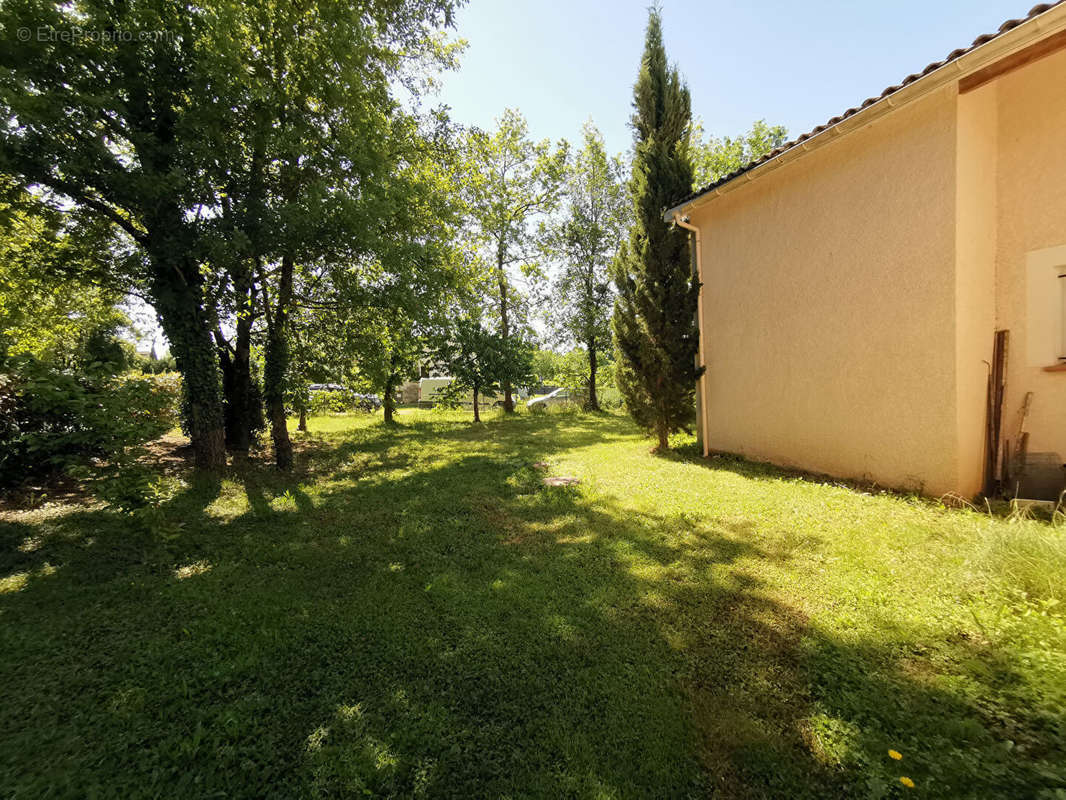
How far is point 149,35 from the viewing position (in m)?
5.68

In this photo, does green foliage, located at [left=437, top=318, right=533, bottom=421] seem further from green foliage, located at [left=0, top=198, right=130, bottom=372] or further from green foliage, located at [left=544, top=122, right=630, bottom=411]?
green foliage, located at [left=0, top=198, right=130, bottom=372]

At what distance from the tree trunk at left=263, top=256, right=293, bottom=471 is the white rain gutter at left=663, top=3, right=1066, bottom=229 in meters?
8.96

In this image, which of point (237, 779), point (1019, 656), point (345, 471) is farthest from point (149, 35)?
point (1019, 656)

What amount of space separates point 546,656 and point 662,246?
8.04m

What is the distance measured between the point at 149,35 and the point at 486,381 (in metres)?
12.6

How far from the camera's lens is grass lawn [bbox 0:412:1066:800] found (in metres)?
1.85

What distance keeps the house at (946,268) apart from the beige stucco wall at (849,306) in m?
0.02

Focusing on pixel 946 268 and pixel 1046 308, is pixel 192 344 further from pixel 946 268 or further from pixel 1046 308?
pixel 1046 308

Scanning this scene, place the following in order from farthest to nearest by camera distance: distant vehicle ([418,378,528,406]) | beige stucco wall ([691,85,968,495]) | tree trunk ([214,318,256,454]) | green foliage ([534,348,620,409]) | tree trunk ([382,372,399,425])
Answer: green foliage ([534,348,620,409])
distant vehicle ([418,378,528,406])
tree trunk ([382,372,399,425])
tree trunk ([214,318,256,454])
beige stucco wall ([691,85,968,495])

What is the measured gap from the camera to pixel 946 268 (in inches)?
193

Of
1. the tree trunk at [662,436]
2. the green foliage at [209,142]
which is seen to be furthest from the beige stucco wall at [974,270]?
the green foliage at [209,142]

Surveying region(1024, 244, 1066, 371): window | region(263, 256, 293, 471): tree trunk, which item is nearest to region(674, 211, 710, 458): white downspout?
region(1024, 244, 1066, 371): window

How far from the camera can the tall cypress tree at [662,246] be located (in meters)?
8.21

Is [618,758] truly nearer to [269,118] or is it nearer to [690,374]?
[690,374]
